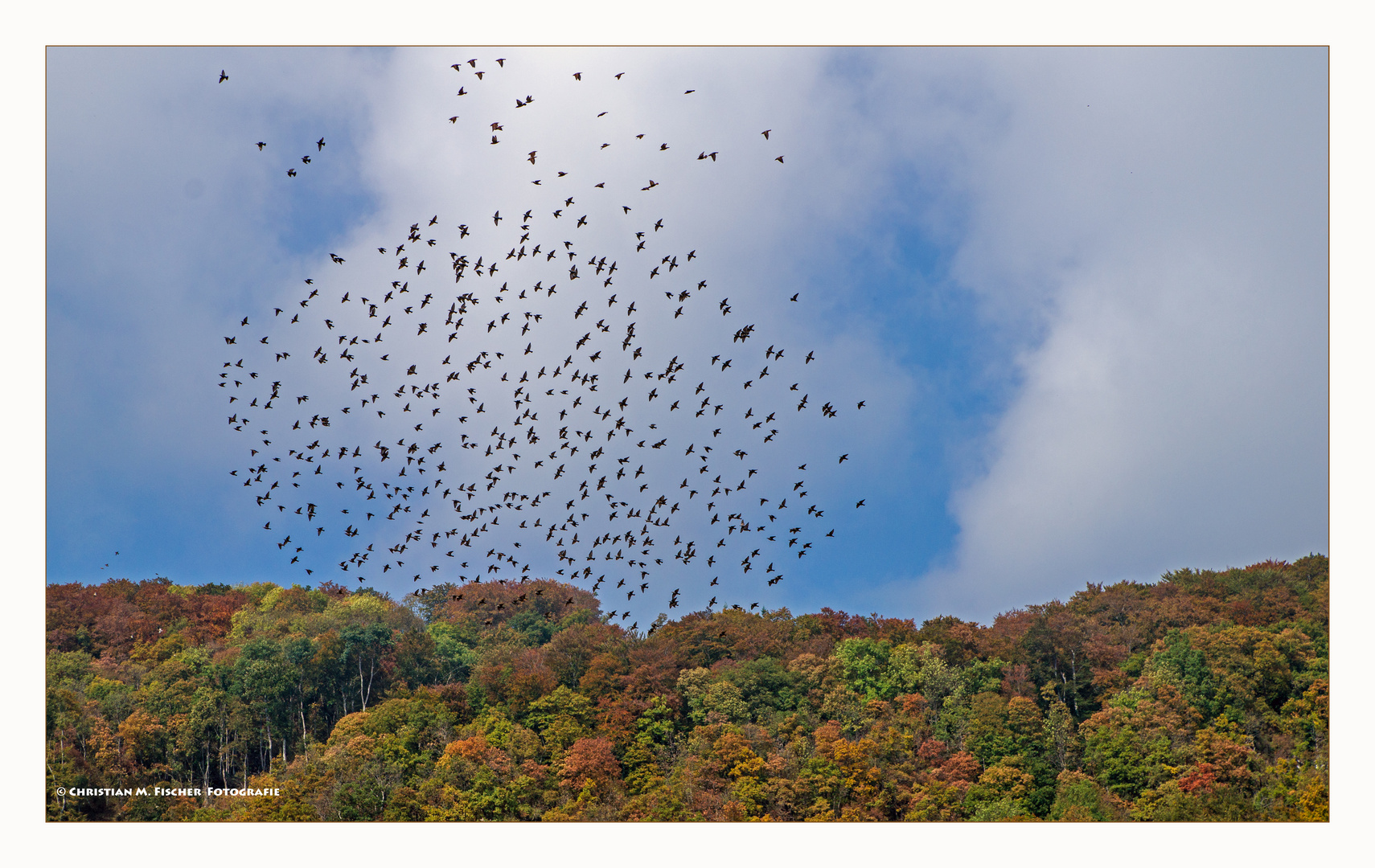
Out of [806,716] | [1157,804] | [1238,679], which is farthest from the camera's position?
[806,716]

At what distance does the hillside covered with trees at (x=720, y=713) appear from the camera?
1642 inches

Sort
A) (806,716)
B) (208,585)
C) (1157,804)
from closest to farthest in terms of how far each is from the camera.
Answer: (1157,804) → (806,716) → (208,585)

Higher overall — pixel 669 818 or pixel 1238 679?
pixel 1238 679

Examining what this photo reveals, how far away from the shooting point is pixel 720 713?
46906mm

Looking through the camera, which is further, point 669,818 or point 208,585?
point 208,585

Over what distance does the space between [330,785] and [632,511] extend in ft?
47.1

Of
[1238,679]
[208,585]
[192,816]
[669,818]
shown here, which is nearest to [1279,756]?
[1238,679]

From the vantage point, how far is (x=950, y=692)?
48.2m

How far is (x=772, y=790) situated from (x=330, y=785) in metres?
15.6

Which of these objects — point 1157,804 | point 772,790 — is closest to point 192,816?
point 772,790

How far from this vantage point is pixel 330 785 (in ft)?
138

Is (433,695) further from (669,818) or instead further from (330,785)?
(669,818)

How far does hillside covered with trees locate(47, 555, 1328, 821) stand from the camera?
137ft

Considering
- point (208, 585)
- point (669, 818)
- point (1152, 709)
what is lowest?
point (669, 818)
